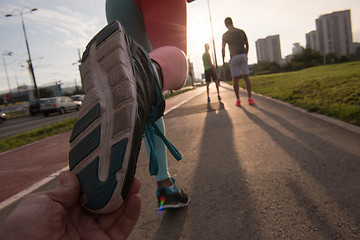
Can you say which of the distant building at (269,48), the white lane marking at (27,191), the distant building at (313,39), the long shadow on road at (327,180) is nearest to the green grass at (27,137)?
the white lane marking at (27,191)

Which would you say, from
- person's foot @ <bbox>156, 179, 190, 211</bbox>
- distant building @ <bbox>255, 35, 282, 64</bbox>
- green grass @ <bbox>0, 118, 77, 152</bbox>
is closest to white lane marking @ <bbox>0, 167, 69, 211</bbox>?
person's foot @ <bbox>156, 179, 190, 211</bbox>

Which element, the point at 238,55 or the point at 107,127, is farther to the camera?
the point at 238,55

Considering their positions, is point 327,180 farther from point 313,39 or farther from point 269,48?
point 313,39

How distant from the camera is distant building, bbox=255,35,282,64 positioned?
9400 centimetres

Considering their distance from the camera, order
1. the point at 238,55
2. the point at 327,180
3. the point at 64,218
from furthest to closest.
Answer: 1. the point at 238,55
2. the point at 327,180
3. the point at 64,218

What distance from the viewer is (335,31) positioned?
78.2 meters

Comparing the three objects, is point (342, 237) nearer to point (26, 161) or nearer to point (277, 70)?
point (26, 161)

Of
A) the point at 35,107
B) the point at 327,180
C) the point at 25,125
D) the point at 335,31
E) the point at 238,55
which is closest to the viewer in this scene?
the point at 327,180

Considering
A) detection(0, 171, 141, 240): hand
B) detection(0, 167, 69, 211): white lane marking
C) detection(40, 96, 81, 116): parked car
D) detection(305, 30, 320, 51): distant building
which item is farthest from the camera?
detection(305, 30, 320, 51): distant building

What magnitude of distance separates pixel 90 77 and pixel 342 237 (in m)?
1.22

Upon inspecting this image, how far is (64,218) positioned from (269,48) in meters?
105

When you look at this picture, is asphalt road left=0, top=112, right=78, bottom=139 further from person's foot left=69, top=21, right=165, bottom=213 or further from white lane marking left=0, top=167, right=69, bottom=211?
person's foot left=69, top=21, right=165, bottom=213

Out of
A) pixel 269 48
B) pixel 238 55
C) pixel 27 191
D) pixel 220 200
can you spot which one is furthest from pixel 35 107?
pixel 269 48

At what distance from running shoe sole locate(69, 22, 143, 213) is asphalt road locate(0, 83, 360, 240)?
63 cm
